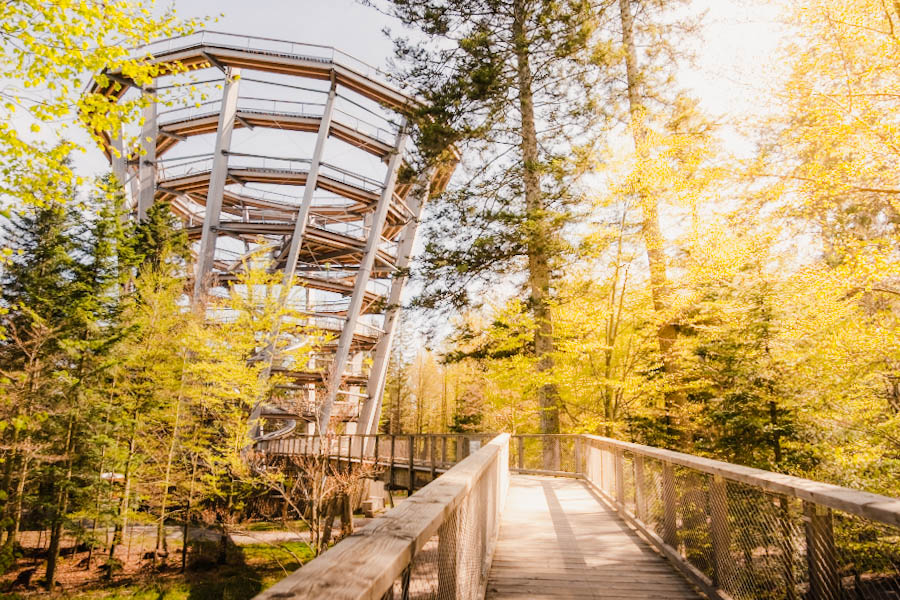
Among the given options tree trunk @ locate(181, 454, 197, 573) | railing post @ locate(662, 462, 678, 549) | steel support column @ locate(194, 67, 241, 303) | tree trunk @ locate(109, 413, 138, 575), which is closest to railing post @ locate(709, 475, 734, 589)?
railing post @ locate(662, 462, 678, 549)

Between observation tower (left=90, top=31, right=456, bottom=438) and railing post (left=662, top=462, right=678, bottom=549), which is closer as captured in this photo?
railing post (left=662, top=462, right=678, bottom=549)

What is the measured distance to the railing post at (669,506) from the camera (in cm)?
547

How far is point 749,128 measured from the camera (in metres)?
9.96

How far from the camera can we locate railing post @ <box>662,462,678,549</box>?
5.47m

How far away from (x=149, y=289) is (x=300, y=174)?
903 cm

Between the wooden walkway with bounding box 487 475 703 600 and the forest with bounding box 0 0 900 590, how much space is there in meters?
4.43

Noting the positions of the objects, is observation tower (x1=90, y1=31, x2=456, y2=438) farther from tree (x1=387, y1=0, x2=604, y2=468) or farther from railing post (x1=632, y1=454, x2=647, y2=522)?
railing post (x1=632, y1=454, x2=647, y2=522)

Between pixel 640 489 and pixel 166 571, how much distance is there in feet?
64.9

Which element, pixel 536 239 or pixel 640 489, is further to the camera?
pixel 536 239

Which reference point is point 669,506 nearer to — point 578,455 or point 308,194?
point 578,455

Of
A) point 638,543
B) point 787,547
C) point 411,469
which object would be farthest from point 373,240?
point 787,547

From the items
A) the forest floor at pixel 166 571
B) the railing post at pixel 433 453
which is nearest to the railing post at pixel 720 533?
the railing post at pixel 433 453

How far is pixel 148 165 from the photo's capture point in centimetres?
2677

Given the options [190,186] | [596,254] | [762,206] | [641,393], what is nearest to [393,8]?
[596,254]
